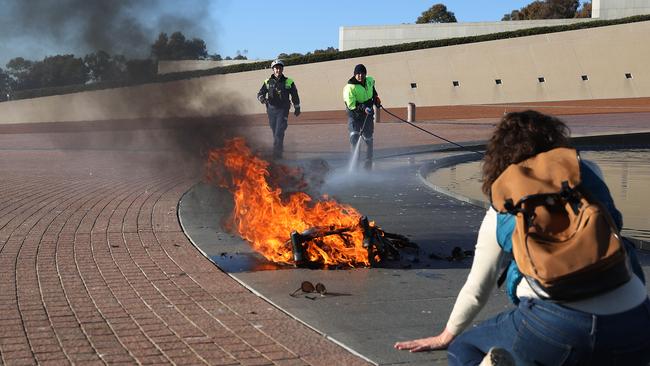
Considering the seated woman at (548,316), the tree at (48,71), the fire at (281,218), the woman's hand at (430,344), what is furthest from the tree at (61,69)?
the seated woman at (548,316)

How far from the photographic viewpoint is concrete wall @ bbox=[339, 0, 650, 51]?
4278 centimetres

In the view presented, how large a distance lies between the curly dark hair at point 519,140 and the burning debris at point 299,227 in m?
3.39

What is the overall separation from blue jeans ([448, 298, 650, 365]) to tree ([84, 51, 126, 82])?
8985 millimetres

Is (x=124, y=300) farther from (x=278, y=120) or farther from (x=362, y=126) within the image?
(x=278, y=120)

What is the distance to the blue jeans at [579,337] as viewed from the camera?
284 centimetres

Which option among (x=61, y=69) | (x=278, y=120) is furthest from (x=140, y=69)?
(x=278, y=120)

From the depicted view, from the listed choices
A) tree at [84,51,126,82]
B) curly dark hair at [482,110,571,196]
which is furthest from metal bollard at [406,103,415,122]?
curly dark hair at [482,110,571,196]

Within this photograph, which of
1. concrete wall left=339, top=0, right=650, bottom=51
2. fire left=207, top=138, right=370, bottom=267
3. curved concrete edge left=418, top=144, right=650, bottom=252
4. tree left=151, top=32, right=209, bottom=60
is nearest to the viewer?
fire left=207, top=138, right=370, bottom=267

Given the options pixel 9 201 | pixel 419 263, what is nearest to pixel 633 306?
pixel 419 263

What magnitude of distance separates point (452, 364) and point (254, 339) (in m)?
1.68

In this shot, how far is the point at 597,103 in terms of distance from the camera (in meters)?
37.8

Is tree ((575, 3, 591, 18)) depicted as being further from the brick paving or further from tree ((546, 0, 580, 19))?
the brick paving

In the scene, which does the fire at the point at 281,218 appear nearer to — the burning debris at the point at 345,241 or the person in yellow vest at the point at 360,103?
the burning debris at the point at 345,241

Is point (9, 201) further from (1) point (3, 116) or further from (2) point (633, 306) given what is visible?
(1) point (3, 116)
